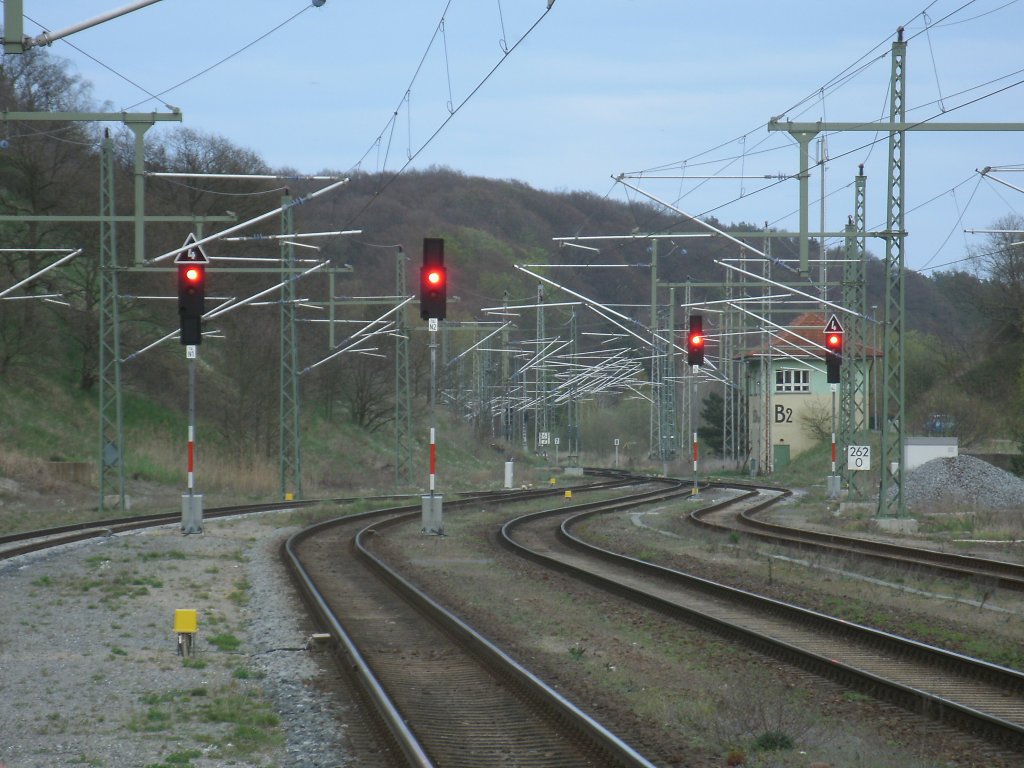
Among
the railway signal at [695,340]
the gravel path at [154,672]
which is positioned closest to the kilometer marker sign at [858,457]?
the railway signal at [695,340]

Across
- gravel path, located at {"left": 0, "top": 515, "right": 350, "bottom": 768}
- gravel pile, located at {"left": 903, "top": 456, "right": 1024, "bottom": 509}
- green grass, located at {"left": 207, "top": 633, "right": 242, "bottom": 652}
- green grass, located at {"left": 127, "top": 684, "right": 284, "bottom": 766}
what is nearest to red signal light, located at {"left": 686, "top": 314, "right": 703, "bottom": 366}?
gravel pile, located at {"left": 903, "top": 456, "right": 1024, "bottom": 509}

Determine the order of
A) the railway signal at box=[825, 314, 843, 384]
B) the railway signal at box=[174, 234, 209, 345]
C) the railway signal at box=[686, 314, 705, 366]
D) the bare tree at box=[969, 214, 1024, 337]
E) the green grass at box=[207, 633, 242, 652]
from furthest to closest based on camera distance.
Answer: the bare tree at box=[969, 214, 1024, 337], the railway signal at box=[825, 314, 843, 384], the railway signal at box=[686, 314, 705, 366], the railway signal at box=[174, 234, 209, 345], the green grass at box=[207, 633, 242, 652]

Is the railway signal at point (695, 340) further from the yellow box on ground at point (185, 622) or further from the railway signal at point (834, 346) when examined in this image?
the yellow box on ground at point (185, 622)

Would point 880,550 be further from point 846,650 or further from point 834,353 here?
point 834,353

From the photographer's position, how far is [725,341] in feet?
236

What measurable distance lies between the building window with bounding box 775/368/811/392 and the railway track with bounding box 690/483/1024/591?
43.5 metres

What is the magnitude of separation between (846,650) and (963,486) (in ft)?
90.2

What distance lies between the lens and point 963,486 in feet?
125

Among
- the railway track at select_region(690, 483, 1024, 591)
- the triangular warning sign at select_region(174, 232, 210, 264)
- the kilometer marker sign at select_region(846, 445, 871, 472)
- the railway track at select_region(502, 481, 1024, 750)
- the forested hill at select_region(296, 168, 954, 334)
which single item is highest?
the forested hill at select_region(296, 168, 954, 334)

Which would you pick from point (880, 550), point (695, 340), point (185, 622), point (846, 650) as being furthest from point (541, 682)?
point (695, 340)

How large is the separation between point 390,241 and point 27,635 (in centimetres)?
11523

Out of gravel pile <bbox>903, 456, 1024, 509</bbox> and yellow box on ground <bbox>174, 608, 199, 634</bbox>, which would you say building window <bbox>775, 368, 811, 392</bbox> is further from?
yellow box on ground <bbox>174, 608, 199, 634</bbox>

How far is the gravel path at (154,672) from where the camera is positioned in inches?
333

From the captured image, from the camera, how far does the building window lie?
8056 centimetres
